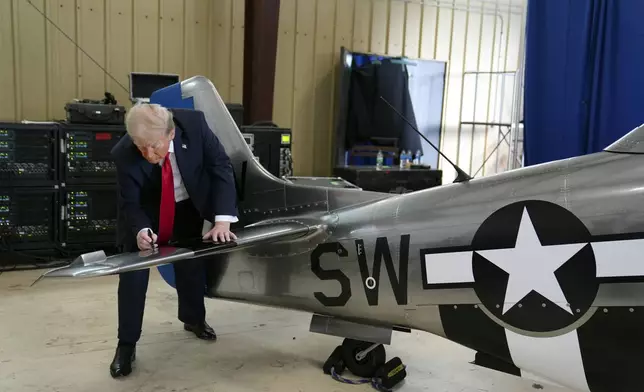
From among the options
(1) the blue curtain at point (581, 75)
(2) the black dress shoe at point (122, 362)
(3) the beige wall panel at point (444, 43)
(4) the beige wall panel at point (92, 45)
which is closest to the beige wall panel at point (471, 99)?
(3) the beige wall panel at point (444, 43)

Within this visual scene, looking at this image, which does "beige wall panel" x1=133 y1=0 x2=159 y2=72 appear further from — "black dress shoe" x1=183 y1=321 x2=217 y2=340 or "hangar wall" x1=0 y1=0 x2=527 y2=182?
"black dress shoe" x1=183 y1=321 x2=217 y2=340

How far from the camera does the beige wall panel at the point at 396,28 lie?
6.90 m

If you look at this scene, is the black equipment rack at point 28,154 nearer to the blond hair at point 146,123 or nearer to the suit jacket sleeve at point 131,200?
the suit jacket sleeve at point 131,200

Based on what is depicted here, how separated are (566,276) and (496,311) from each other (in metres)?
0.28

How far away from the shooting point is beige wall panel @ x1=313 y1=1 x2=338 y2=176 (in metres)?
6.52

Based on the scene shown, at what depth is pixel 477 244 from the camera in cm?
204

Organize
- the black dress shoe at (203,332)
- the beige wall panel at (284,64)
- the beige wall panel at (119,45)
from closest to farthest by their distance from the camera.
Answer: the black dress shoe at (203,332)
the beige wall panel at (119,45)
the beige wall panel at (284,64)

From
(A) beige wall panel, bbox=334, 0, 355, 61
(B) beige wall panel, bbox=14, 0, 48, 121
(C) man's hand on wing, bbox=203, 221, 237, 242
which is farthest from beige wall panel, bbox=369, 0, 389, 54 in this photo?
(C) man's hand on wing, bbox=203, 221, 237, 242

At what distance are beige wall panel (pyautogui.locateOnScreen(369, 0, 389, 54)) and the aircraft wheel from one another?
4.79 metres

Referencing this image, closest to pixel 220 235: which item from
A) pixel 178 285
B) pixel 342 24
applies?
pixel 178 285

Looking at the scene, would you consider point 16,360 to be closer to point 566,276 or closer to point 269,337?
point 269,337

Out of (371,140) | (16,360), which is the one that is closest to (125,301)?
(16,360)

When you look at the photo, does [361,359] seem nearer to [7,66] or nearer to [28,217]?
[28,217]

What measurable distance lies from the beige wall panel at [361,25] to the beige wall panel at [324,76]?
73 millimetres
